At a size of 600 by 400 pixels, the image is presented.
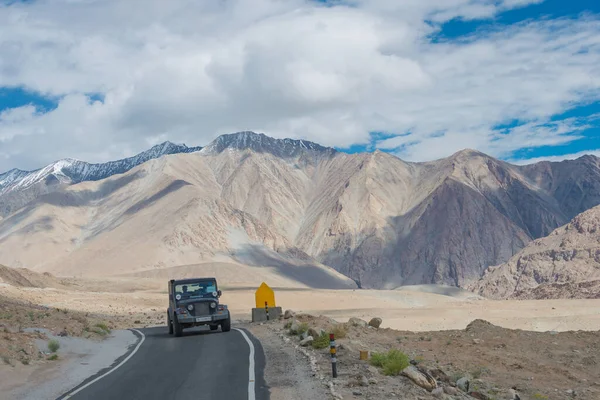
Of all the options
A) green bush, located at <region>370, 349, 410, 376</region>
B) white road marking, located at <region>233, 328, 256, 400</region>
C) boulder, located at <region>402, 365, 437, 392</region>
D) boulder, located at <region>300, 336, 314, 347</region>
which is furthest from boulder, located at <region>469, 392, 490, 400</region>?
boulder, located at <region>300, 336, 314, 347</region>

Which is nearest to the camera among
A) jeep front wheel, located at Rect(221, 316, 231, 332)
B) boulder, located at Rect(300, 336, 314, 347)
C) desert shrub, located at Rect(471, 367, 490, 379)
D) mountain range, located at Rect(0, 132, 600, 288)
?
desert shrub, located at Rect(471, 367, 490, 379)

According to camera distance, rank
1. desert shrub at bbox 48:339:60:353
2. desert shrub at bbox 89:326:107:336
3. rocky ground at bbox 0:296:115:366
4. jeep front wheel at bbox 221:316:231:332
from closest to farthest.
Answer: rocky ground at bbox 0:296:115:366 → desert shrub at bbox 48:339:60:353 → jeep front wheel at bbox 221:316:231:332 → desert shrub at bbox 89:326:107:336

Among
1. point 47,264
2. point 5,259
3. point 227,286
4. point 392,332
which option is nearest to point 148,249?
point 47,264

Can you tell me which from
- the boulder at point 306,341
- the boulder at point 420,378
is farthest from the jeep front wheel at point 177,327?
the boulder at point 420,378

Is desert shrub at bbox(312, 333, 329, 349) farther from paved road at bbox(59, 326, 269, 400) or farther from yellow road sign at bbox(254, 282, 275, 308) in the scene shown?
yellow road sign at bbox(254, 282, 275, 308)

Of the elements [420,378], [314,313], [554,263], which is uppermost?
[554,263]

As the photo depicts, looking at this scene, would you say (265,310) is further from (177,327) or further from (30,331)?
(30,331)

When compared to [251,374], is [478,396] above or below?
below

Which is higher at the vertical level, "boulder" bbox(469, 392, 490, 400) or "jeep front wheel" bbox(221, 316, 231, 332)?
"jeep front wheel" bbox(221, 316, 231, 332)

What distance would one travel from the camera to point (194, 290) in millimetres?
25172

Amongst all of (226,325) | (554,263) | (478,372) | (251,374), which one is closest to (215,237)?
(554,263)

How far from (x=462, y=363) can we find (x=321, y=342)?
4140 millimetres

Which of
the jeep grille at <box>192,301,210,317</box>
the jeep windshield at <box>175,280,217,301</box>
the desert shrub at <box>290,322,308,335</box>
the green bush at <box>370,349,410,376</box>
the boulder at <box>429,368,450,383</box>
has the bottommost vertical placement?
the boulder at <box>429,368,450,383</box>

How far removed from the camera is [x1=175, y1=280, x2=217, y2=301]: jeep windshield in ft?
81.9
